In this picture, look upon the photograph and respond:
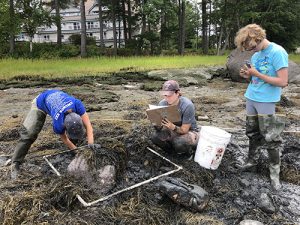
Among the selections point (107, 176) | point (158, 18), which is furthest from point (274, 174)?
point (158, 18)

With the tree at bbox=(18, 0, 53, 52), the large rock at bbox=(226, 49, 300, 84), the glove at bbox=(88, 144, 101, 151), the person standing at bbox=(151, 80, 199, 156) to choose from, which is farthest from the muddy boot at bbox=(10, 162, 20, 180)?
the tree at bbox=(18, 0, 53, 52)

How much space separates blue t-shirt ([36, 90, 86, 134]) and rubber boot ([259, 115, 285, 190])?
1.89m

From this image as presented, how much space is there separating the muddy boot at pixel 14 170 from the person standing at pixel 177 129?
1.57 m

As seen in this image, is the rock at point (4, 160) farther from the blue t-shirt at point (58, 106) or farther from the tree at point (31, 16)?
the tree at point (31, 16)

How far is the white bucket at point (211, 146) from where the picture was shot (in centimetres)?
348

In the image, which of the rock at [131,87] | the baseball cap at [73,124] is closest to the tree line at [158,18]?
the rock at [131,87]

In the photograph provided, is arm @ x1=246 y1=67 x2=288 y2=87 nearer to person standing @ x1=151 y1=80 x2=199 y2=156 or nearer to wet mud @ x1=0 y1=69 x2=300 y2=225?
person standing @ x1=151 y1=80 x2=199 y2=156

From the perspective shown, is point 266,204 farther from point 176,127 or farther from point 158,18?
point 158,18

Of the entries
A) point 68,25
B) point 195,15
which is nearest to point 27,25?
point 195,15

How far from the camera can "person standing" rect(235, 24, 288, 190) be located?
3.16 m

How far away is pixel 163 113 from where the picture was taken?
3445mm

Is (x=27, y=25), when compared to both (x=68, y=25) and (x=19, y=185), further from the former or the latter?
(x=68, y=25)

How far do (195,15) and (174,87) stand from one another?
40.2 m

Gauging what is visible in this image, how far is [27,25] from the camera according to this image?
67.4 ft
